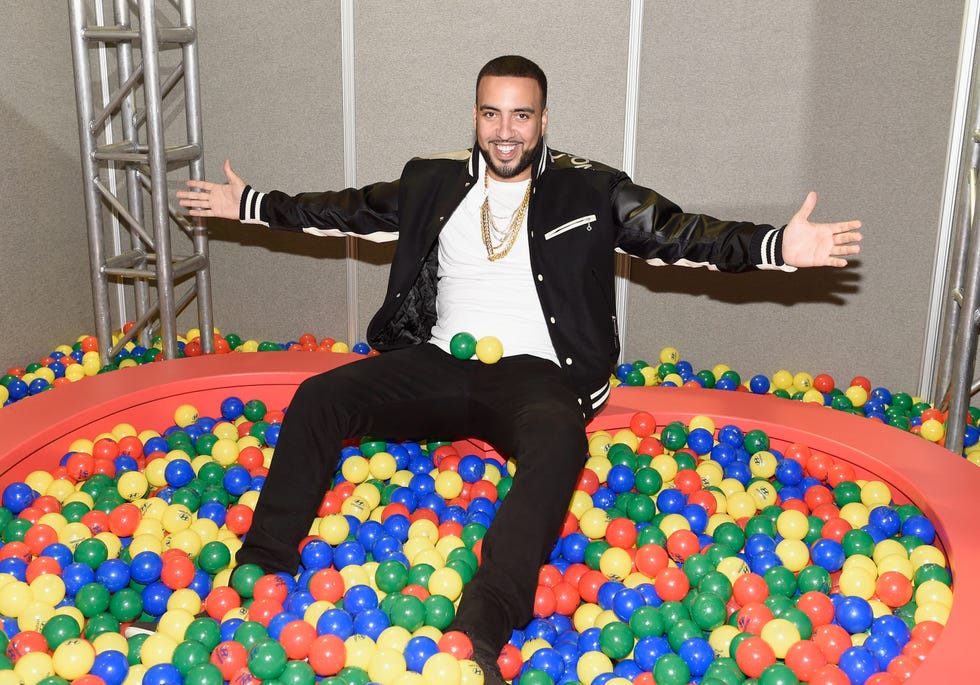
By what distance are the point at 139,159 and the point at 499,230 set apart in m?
1.78

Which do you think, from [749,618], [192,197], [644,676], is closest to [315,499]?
[644,676]

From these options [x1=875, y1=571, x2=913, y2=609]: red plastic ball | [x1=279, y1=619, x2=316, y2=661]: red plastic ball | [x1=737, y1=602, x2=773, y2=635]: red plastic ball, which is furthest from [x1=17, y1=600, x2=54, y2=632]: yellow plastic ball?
[x1=875, y1=571, x2=913, y2=609]: red plastic ball

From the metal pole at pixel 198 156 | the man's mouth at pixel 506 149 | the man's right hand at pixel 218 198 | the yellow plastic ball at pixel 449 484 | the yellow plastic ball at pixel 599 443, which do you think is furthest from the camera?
the metal pole at pixel 198 156

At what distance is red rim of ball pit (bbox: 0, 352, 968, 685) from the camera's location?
2.67 meters

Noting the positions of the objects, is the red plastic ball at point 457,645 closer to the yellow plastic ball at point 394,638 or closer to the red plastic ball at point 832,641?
the yellow plastic ball at point 394,638

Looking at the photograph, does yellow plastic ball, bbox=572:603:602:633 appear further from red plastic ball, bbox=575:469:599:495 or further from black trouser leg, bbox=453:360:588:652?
red plastic ball, bbox=575:469:599:495

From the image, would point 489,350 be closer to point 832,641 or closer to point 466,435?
point 466,435

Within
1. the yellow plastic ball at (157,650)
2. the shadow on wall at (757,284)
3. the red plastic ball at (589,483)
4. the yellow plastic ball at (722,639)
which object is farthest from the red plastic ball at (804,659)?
the shadow on wall at (757,284)

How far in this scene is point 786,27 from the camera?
3.79m

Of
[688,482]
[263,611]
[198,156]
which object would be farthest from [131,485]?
[198,156]

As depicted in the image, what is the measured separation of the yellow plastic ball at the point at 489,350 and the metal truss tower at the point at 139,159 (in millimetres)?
1810

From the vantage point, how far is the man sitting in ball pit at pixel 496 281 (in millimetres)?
2580

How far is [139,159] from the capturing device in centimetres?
399

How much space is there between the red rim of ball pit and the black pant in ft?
2.15
